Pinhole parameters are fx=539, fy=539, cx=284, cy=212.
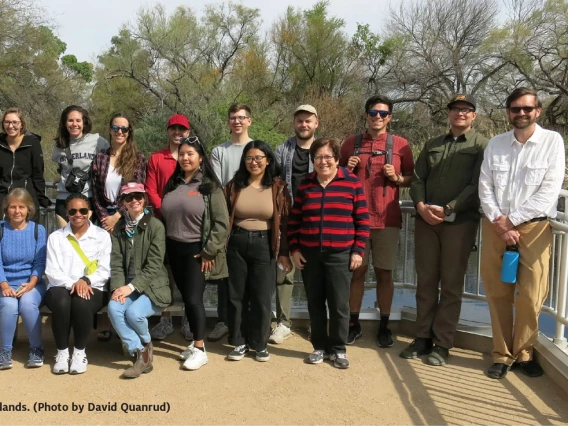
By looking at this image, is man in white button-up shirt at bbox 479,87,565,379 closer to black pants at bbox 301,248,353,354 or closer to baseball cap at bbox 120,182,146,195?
black pants at bbox 301,248,353,354

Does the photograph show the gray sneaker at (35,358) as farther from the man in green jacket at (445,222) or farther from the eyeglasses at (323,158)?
the man in green jacket at (445,222)

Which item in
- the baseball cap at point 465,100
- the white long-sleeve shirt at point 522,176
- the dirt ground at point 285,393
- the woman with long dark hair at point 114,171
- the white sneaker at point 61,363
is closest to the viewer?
the dirt ground at point 285,393

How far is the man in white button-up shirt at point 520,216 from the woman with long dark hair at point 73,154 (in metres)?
3.28

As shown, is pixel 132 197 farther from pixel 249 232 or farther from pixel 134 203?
pixel 249 232

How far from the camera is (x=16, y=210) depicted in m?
4.29

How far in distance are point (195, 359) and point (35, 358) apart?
1243 millimetres

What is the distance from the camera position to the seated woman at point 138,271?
4109 mm

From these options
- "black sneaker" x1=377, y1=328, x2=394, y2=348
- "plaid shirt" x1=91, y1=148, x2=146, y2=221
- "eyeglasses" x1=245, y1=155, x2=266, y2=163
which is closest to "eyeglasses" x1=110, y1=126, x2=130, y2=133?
"plaid shirt" x1=91, y1=148, x2=146, y2=221

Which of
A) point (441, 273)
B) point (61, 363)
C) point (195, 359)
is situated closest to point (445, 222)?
point (441, 273)

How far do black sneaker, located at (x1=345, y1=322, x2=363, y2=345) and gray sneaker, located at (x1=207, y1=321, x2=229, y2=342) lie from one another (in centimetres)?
111

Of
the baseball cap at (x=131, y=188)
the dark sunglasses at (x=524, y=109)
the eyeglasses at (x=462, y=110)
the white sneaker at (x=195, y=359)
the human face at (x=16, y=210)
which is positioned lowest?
the white sneaker at (x=195, y=359)

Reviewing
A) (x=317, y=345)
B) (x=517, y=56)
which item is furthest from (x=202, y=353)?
(x=517, y=56)

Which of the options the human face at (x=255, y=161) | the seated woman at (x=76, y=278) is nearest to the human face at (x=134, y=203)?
the seated woman at (x=76, y=278)

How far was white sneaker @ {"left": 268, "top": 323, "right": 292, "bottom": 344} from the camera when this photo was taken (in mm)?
4707
